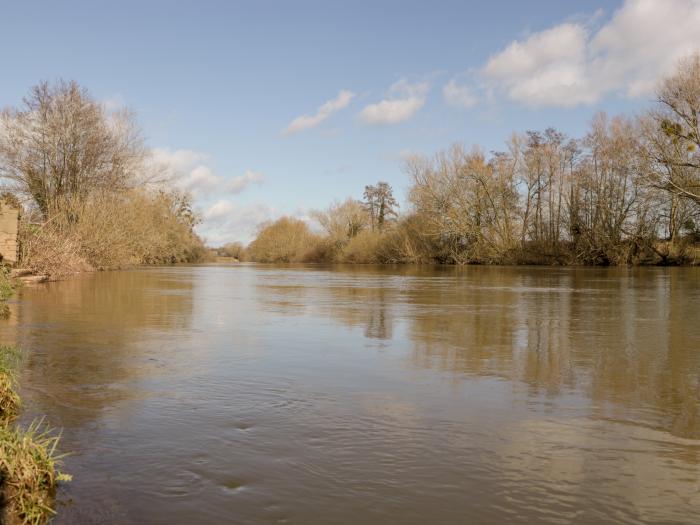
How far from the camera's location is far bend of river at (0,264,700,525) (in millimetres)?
3072

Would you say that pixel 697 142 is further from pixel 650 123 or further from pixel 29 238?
pixel 29 238

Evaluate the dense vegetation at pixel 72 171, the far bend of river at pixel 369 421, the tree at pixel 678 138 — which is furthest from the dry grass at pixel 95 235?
the tree at pixel 678 138

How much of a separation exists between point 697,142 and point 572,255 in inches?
572

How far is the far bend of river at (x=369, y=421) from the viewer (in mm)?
3072

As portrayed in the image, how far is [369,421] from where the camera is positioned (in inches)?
176

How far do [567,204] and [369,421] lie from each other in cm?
4778

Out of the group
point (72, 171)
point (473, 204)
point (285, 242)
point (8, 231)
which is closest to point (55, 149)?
point (72, 171)

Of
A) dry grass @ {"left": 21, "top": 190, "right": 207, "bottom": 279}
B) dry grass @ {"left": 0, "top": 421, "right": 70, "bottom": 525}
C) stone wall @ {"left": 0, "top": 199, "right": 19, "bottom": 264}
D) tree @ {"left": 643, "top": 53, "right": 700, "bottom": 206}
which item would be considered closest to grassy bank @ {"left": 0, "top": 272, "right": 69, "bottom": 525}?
dry grass @ {"left": 0, "top": 421, "right": 70, "bottom": 525}

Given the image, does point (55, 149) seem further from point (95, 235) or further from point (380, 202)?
point (380, 202)

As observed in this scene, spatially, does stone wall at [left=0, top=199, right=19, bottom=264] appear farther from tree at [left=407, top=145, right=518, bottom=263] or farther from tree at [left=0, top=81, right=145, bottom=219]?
tree at [left=407, top=145, right=518, bottom=263]

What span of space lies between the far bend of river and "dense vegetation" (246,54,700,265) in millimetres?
30109

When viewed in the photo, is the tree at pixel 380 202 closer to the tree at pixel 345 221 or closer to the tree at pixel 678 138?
the tree at pixel 345 221

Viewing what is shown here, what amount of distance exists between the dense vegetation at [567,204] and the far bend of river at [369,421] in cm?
3011

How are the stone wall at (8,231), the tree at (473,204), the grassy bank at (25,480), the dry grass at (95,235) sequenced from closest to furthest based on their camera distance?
the grassy bank at (25,480) → the stone wall at (8,231) → the dry grass at (95,235) → the tree at (473,204)
